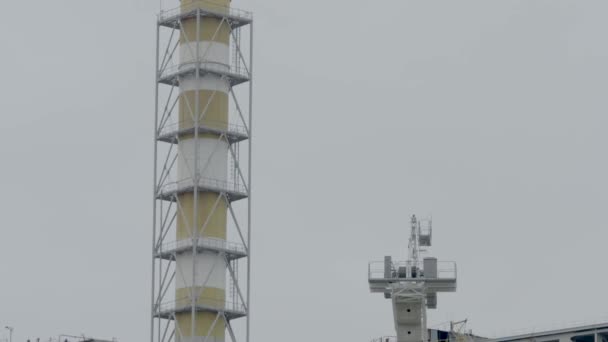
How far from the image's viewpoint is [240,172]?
125438mm

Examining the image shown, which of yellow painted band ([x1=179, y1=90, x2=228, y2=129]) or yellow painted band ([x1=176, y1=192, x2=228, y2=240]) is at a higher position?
yellow painted band ([x1=179, y1=90, x2=228, y2=129])

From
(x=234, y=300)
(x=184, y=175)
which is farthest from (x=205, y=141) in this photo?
(x=234, y=300)

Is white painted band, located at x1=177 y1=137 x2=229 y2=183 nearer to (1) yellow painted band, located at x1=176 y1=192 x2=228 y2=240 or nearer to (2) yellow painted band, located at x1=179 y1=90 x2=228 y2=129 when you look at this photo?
(2) yellow painted band, located at x1=179 y1=90 x2=228 y2=129

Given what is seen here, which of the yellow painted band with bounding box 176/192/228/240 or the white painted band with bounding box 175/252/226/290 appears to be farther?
the yellow painted band with bounding box 176/192/228/240

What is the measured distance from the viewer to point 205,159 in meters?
124

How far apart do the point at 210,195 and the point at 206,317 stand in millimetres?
7776

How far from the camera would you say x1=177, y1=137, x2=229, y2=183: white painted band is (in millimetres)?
123562

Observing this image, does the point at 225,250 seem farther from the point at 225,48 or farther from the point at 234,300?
the point at 225,48

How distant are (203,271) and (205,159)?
23.6 feet

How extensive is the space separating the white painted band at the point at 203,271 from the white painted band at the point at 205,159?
4931 mm

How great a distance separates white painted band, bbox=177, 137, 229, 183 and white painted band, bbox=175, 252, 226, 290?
16.2 feet

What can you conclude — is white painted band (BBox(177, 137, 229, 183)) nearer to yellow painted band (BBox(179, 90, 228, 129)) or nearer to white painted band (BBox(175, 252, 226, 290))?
yellow painted band (BBox(179, 90, 228, 129))

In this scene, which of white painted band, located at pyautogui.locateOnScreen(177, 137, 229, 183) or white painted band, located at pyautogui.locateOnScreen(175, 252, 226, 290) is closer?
white painted band, located at pyautogui.locateOnScreen(175, 252, 226, 290)

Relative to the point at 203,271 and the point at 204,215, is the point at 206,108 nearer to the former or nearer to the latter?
the point at 204,215
